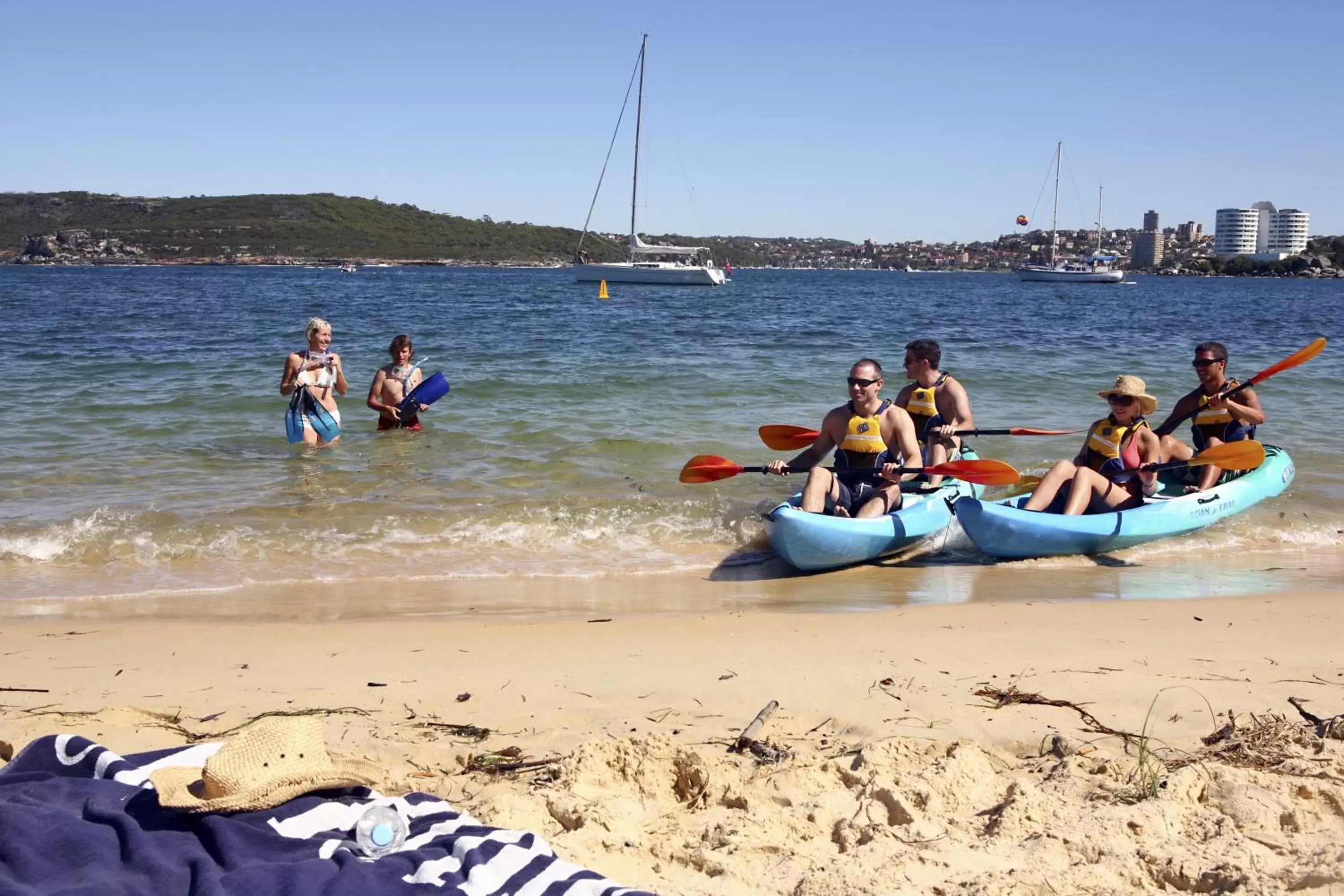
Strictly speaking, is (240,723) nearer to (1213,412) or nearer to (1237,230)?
(1213,412)

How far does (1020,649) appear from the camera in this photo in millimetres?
4262

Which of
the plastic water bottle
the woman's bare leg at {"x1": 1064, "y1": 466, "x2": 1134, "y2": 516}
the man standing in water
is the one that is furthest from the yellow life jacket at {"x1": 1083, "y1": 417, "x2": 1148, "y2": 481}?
the man standing in water

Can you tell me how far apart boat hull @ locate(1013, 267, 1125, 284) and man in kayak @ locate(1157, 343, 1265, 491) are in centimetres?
6068

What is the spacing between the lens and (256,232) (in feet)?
300

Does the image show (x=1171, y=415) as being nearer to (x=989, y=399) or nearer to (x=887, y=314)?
(x=989, y=399)

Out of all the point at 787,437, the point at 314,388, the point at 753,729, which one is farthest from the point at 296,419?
the point at 753,729

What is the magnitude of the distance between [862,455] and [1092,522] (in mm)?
1322

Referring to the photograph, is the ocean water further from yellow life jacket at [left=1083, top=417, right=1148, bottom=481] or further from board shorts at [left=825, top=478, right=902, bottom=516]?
yellow life jacket at [left=1083, top=417, right=1148, bottom=481]

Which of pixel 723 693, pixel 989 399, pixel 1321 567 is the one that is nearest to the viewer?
pixel 723 693

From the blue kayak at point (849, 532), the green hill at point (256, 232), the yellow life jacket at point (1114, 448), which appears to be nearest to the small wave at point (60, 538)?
the blue kayak at point (849, 532)

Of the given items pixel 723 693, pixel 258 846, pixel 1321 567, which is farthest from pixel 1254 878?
pixel 1321 567

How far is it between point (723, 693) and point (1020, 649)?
4.16 ft

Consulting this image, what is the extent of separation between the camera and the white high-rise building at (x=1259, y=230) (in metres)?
132

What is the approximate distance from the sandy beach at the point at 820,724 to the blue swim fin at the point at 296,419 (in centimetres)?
402
